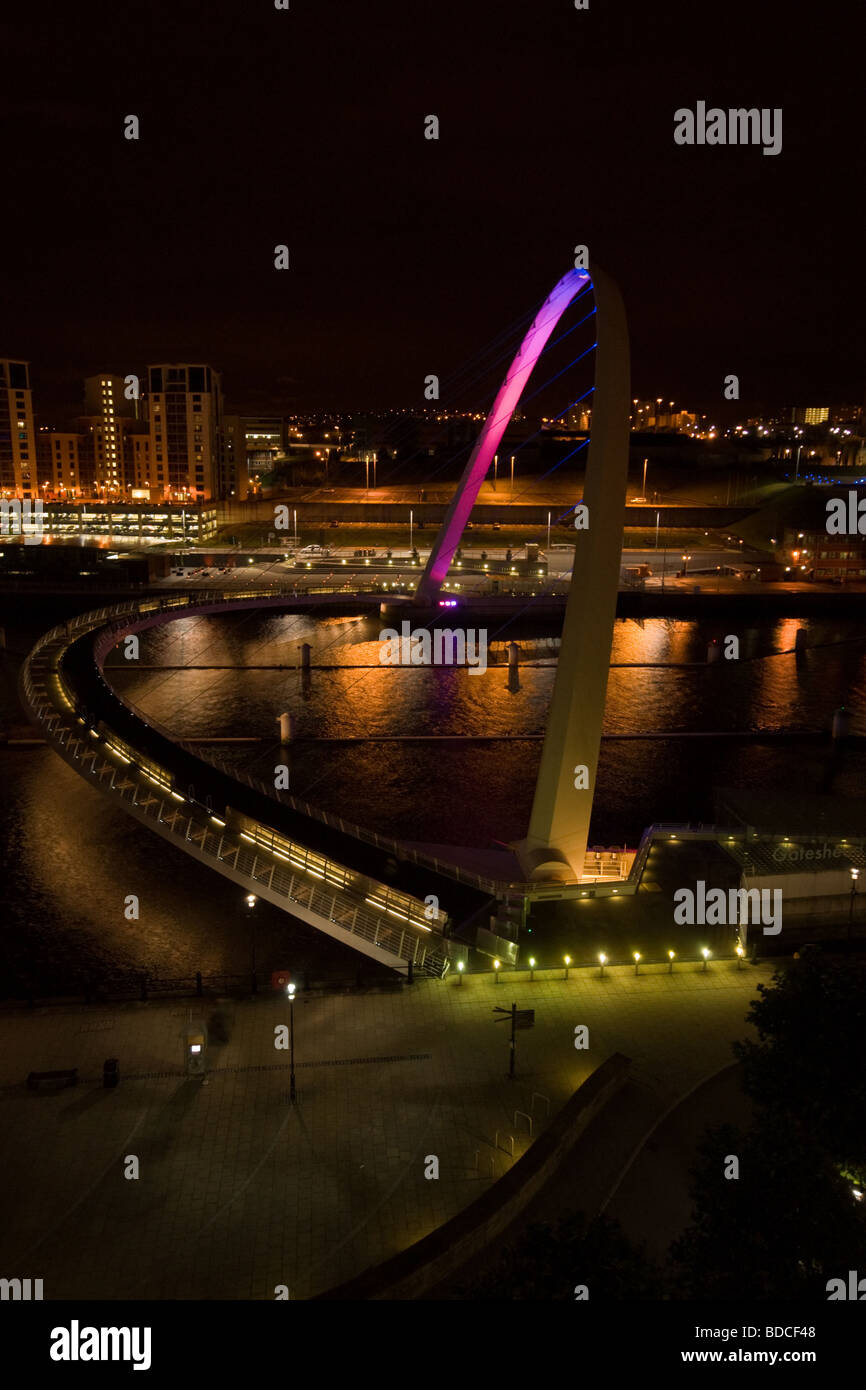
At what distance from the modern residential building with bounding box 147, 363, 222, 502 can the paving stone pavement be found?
70.3 meters

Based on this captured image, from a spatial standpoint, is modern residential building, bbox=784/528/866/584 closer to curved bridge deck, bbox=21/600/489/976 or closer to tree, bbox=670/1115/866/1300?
curved bridge deck, bbox=21/600/489/976

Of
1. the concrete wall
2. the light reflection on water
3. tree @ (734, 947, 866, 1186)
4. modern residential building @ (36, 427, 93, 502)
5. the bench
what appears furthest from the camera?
modern residential building @ (36, 427, 93, 502)

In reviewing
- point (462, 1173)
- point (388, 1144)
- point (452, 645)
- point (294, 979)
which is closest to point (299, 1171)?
point (388, 1144)

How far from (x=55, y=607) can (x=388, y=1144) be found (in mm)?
36455

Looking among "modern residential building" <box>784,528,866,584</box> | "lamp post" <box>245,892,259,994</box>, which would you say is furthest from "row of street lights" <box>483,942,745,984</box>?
"modern residential building" <box>784,528,866,584</box>

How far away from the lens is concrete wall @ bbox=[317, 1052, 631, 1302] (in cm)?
625

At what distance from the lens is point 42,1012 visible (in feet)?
32.8

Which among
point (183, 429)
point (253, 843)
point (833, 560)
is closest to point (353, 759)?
point (253, 843)

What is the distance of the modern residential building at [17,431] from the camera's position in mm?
79562

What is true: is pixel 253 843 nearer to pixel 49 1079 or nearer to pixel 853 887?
pixel 49 1079

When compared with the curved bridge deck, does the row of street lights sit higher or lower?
lower

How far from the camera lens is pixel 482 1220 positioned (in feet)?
22.4

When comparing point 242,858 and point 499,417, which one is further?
point 499,417

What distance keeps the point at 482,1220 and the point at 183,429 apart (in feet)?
252
